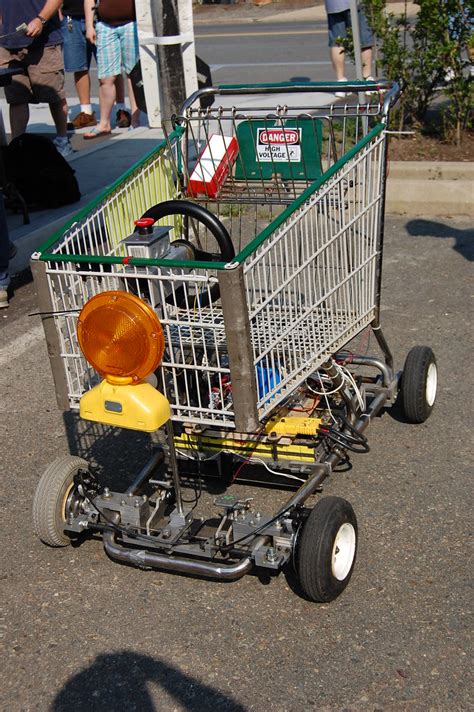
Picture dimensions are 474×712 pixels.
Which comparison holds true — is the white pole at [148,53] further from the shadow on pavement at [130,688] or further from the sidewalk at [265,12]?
the sidewalk at [265,12]

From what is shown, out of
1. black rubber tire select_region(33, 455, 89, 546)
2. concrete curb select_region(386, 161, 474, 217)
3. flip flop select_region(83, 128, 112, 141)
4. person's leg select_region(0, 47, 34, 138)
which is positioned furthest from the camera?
flip flop select_region(83, 128, 112, 141)

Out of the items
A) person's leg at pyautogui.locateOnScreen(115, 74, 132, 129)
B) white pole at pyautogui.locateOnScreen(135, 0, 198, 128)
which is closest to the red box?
white pole at pyautogui.locateOnScreen(135, 0, 198, 128)

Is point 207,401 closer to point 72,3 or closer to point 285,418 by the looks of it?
point 285,418

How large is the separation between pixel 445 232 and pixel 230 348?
489cm

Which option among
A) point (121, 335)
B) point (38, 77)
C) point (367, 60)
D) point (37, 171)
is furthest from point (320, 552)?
point (367, 60)

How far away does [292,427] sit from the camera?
4.12m

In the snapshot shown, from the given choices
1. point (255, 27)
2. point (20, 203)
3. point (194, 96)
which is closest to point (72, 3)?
point (20, 203)

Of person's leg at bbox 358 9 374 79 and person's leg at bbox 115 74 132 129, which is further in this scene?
person's leg at bbox 115 74 132 129

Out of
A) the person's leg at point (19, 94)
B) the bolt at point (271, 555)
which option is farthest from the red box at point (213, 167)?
the person's leg at point (19, 94)

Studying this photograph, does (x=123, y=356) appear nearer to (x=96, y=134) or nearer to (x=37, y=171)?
(x=37, y=171)

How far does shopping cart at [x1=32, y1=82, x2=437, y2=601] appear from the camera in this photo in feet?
11.2

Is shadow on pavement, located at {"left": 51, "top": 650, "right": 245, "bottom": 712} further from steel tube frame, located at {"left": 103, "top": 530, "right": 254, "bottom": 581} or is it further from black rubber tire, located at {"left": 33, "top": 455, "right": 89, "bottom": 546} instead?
black rubber tire, located at {"left": 33, "top": 455, "right": 89, "bottom": 546}

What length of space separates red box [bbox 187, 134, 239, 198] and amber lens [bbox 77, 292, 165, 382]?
154 centimetres

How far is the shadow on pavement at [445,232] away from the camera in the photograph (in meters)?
7.46
